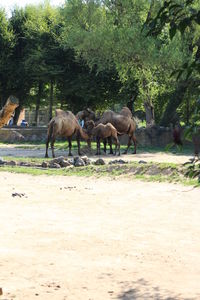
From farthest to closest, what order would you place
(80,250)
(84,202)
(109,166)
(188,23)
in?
1. (109,166)
2. (84,202)
3. (80,250)
4. (188,23)

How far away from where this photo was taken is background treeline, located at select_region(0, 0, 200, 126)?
113 feet

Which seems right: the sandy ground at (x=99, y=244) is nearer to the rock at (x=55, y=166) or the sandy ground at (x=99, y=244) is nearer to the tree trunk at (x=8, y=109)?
the tree trunk at (x=8, y=109)

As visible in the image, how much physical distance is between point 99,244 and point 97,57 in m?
27.8

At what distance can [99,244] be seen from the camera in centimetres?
951

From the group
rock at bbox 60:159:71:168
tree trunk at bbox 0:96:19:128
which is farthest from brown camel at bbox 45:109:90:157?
tree trunk at bbox 0:96:19:128

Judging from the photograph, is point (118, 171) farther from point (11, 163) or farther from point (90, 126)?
point (90, 126)

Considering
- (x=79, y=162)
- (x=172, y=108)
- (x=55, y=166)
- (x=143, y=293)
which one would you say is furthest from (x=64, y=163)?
(x=172, y=108)

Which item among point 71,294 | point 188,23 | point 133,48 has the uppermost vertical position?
point 133,48

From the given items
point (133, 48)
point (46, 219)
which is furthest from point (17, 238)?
point (133, 48)

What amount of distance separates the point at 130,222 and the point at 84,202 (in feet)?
→ 9.84

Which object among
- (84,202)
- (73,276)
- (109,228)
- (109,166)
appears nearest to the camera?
(73,276)

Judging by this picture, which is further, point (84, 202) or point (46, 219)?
point (84, 202)

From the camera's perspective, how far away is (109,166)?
22031mm

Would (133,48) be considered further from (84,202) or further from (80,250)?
(80,250)
